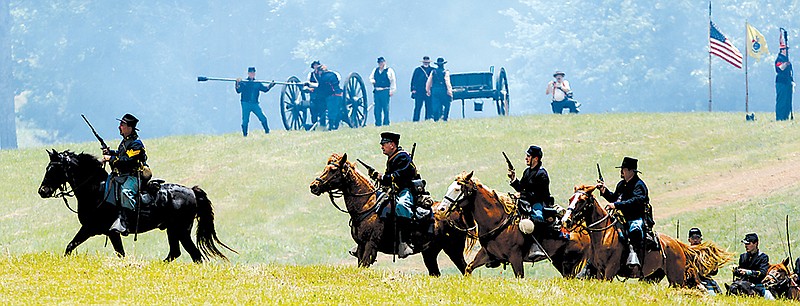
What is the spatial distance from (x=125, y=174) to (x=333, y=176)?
2.51 meters

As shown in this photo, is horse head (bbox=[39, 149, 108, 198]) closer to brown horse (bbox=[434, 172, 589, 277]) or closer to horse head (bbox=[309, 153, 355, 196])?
horse head (bbox=[309, 153, 355, 196])

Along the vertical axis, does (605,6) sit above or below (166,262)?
above

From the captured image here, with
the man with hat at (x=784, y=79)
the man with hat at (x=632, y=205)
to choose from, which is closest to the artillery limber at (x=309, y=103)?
the man with hat at (x=784, y=79)

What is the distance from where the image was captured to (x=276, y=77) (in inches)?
3812

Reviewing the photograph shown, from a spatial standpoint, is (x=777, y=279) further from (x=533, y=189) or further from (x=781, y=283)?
(x=533, y=189)

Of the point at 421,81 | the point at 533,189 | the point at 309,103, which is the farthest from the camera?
the point at 309,103

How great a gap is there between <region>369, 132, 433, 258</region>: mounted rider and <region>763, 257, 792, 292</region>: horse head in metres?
4.53

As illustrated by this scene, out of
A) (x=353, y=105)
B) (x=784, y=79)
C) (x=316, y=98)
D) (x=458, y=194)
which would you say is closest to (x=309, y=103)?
(x=316, y=98)

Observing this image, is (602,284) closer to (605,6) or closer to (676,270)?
(676,270)

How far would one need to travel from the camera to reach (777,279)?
1888 cm

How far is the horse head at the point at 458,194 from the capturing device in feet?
56.1

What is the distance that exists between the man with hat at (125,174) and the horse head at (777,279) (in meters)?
7.89

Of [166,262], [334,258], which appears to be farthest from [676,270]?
[334,258]

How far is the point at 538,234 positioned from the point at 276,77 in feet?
262
